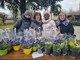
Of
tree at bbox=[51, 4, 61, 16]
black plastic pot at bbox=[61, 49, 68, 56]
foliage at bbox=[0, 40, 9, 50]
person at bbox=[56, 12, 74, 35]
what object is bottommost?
black plastic pot at bbox=[61, 49, 68, 56]

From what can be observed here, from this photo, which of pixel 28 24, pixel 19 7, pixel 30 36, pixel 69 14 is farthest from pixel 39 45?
pixel 19 7

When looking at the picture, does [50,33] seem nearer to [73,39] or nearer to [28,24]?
[73,39]

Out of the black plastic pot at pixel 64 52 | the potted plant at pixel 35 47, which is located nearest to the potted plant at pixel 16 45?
the potted plant at pixel 35 47

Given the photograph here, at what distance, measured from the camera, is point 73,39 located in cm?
155

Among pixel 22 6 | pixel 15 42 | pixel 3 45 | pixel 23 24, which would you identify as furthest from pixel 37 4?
pixel 3 45

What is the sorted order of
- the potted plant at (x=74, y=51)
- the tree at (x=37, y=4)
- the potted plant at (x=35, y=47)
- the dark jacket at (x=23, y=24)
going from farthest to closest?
1. the tree at (x=37, y=4)
2. the dark jacket at (x=23, y=24)
3. the potted plant at (x=35, y=47)
4. the potted plant at (x=74, y=51)

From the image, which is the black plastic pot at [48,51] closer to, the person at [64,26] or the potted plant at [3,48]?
the potted plant at [3,48]

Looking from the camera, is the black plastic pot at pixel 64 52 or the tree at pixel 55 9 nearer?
the black plastic pot at pixel 64 52

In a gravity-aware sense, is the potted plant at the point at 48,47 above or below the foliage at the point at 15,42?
below

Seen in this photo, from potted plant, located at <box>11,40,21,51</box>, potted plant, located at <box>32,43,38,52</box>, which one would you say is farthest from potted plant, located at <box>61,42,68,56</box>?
potted plant, located at <box>11,40,21,51</box>

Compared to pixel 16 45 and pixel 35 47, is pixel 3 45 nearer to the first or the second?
pixel 16 45

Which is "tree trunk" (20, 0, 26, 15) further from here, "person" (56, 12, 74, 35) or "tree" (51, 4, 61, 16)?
"person" (56, 12, 74, 35)

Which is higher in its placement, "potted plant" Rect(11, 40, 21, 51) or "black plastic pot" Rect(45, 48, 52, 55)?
"potted plant" Rect(11, 40, 21, 51)

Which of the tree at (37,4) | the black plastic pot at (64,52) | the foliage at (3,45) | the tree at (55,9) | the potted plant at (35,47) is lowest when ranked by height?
the black plastic pot at (64,52)
